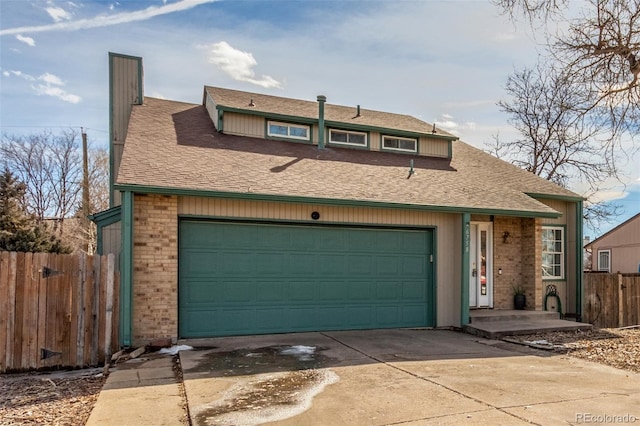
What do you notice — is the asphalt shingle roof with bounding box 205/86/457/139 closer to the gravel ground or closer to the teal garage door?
the teal garage door

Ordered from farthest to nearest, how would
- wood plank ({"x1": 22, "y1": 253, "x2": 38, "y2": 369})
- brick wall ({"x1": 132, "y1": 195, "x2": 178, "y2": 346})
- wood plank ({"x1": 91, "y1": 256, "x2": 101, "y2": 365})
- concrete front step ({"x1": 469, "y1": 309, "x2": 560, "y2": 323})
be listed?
concrete front step ({"x1": 469, "y1": 309, "x2": 560, "y2": 323}) < brick wall ({"x1": 132, "y1": 195, "x2": 178, "y2": 346}) < wood plank ({"x1": 91, "y1": 256, "x2": 101, "y2": 365}) < wood plank ({"x1": 22, "y1": 253, "x2": 38, "y2": 369})

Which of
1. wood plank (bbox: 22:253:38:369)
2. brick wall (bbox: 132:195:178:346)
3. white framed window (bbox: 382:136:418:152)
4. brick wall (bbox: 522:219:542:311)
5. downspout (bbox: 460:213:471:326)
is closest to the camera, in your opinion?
wood plank (bbox: 22:253:38:369)

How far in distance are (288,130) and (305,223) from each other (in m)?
3.91

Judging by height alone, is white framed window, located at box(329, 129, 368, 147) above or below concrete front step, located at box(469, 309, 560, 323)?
above

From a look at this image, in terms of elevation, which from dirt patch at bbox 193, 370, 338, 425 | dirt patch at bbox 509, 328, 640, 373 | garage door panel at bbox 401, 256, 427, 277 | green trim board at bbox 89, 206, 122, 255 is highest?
green trim board at bbox 89, 206, 122, 255

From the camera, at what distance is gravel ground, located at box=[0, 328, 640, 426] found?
509 centimetres

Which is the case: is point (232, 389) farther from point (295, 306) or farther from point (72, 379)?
point (295, 306)

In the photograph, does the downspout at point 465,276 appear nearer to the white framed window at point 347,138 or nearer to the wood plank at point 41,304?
the white framed window at point 347,138

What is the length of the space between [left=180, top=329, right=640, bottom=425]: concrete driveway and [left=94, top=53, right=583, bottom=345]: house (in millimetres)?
1118

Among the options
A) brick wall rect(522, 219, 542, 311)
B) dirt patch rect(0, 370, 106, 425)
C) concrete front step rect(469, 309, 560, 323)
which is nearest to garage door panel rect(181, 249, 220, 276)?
dirt patch rect(0, 370, 106, 425)

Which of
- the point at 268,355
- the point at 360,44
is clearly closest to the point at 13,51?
the point at 360,44

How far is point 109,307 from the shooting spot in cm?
784

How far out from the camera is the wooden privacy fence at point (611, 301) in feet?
42.5

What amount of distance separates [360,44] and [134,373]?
10014 mm
